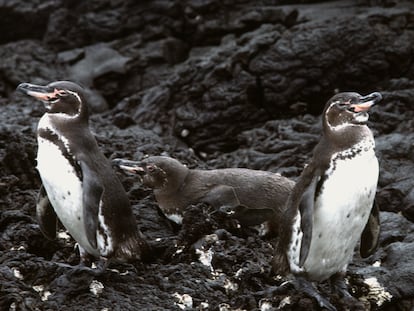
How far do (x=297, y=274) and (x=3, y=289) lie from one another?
1.82m

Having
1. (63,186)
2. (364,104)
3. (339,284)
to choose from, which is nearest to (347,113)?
(364,104)

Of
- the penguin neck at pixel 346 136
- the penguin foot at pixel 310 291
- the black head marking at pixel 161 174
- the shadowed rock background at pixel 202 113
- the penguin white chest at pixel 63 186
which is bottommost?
the shadowed rock background at pixel 202 113

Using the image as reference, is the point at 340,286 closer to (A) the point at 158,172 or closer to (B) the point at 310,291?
(B) the point at 310,291

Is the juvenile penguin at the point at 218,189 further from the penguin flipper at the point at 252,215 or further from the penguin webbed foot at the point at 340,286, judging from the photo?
the penguin webbed foot at the point at 340,286

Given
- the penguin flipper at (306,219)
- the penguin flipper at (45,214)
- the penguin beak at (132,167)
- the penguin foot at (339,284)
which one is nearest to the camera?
the penguin flipper at (306,219)

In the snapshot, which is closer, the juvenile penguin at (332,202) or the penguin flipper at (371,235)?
the juvenile penguin at (332,202)

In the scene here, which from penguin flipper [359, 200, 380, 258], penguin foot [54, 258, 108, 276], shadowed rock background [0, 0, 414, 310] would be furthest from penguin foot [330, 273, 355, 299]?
penguin foot [54, 258, 108, 276]

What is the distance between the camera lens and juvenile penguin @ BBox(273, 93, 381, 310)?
5.20 m

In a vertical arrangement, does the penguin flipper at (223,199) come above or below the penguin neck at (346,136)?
below

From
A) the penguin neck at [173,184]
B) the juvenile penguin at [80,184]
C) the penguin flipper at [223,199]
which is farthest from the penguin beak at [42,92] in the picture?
the penguin flipper at [223,199]

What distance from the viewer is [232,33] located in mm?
10180

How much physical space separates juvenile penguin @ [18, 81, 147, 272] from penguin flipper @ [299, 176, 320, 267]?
1204 mm

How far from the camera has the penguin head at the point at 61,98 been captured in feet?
18.7

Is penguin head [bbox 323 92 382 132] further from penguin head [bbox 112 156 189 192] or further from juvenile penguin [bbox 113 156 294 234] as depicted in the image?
penguin head [bbox 112 156 189 192]
